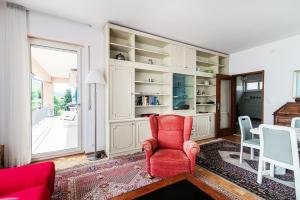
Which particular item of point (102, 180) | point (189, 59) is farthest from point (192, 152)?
point (189, 59)

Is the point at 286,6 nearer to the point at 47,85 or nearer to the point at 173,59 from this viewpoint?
the point at 173,59

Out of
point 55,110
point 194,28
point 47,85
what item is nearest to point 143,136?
point 55,110

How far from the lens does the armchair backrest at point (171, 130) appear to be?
2.56 meters

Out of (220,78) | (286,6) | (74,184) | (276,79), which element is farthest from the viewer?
(220,78)

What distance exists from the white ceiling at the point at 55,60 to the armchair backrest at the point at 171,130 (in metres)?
2.23

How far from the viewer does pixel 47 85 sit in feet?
11.0

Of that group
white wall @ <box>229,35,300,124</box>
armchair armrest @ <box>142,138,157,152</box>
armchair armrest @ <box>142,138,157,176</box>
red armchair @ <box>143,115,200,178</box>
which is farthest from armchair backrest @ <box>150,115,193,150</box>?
white wall @ <box>229,35,300,124</box>

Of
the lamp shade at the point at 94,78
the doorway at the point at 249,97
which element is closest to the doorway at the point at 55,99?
the lamp shade at the point at 94,78

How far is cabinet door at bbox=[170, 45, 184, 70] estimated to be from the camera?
396cm

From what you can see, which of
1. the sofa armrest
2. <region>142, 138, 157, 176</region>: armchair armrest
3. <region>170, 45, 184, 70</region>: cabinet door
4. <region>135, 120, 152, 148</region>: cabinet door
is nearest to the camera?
the sofa armrest

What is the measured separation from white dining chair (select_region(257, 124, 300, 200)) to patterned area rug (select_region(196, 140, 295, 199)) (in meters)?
0.17

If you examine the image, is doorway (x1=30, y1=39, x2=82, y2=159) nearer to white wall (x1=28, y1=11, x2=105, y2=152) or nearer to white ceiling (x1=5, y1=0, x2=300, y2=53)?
white wall (x1=28, y1=11, x2=105, y2=152)

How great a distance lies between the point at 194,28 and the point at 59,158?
3.98 meters

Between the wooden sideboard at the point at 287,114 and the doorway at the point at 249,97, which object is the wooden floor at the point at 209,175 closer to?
the wooden sideboard at the point at 287,114
